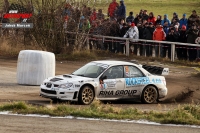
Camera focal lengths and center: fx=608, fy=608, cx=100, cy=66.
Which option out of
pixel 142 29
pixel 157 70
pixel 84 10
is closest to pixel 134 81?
pixel 157 70

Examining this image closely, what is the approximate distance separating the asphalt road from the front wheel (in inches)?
215

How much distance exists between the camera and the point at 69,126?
1323cm

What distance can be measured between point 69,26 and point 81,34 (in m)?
0.72

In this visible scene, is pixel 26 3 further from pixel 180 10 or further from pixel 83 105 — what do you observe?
pixel 180 10

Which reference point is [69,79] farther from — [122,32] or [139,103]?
[122,32]

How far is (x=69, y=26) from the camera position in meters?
30.1

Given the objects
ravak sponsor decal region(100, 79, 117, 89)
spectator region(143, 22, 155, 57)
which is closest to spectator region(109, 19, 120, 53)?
spectator region(143, 22, 155, 57)

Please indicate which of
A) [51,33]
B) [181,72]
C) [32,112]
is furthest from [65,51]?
[32,112]

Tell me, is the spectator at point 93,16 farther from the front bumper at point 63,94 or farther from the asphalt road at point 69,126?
the asphalt road at point 69,126

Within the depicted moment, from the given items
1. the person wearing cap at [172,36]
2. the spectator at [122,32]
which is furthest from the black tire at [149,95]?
the spectator at [122,32]

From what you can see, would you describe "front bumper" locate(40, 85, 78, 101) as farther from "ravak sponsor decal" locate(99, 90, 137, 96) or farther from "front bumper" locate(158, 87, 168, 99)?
"front bumper" locate(158, 87, 168, 99)

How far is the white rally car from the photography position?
1789cm

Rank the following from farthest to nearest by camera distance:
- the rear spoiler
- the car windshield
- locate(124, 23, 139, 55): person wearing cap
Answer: locate(124, 23, 139, 55): person wearing cap → the rear spoiler → the car windshield

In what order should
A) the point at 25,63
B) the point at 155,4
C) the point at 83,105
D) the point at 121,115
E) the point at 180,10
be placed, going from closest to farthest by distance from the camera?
the point at 121,115, the point at 83,105, the point at 25,63, the point at 180,10, the point at 155,4
